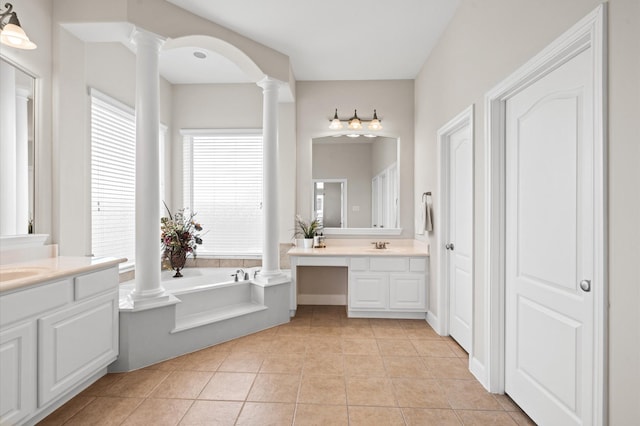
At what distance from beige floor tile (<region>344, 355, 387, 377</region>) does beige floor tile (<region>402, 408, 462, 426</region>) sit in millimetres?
476

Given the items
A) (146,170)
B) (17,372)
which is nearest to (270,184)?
(146,170)

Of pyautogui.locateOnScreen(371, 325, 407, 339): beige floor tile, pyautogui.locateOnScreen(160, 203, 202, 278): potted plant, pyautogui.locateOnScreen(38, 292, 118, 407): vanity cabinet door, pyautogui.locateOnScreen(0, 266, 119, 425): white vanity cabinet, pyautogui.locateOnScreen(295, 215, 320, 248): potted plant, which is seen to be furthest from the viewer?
pyautogui.locateOnScreen(295, 215, 320, 248): potted plant

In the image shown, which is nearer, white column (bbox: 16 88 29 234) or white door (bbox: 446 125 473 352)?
white column (bbox: 16 88 29 234)

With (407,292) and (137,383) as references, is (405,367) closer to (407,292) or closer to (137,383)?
(407,292)

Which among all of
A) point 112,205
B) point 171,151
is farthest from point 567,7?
point 171,151

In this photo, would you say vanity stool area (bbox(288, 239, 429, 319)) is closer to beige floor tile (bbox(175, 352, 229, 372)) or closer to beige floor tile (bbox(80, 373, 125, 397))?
beige floor tile (bbox(175, 352, 229, 372))

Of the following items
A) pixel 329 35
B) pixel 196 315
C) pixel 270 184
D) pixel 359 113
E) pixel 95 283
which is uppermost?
pixel 329 35

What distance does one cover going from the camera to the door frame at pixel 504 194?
1.32 metres

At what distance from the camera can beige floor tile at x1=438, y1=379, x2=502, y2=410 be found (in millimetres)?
2113

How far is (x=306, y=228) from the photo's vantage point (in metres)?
4.31

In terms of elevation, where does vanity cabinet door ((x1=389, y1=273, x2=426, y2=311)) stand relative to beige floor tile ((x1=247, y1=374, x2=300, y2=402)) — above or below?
above

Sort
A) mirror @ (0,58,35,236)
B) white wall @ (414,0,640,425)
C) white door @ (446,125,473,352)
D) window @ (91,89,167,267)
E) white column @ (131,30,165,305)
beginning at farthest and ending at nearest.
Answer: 1. window @ (91,89,167,267)
2. white door @ (446,125,473,352)
3. white column @ (131,30,165,305)
4. mirror @ (0,58,35,236)
5. white wall @ (414,0,640,425)

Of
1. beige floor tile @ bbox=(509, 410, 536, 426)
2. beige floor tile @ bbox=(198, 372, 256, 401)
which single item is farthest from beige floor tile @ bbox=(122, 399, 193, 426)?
beige floor tile @ bbox=(509, 410, 536, 426)

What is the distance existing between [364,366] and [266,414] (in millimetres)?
931
